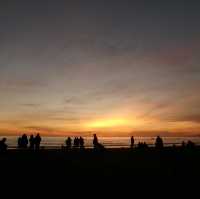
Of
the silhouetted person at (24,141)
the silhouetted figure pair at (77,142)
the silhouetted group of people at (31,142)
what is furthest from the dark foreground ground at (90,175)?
the silhouetted figure pair at (77,142)

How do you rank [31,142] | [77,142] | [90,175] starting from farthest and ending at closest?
[77,142] < [31,142] < [90,175]

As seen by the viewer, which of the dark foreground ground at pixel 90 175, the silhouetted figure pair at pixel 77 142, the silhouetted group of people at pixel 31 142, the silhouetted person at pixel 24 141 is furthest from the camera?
the silhouetted figure pair at pixel 77 142

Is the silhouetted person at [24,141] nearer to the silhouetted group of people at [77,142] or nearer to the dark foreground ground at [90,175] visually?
the silhouetted group of people at [77,142]

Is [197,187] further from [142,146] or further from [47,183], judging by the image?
[142,146]

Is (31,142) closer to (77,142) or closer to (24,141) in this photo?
(24,141)

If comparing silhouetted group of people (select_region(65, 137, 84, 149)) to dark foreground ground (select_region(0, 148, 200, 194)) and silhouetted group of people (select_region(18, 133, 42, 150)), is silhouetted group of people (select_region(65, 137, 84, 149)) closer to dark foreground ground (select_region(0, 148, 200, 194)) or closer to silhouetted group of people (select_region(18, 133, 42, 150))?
silhouetted group of people (select_region(18, 133, 42, 150))

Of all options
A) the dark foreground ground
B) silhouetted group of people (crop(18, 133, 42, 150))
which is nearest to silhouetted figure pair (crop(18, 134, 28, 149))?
silhouetted group of people (crop(18, 133, 42, 150))

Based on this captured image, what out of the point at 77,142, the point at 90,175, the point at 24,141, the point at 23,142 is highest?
the point at 77,142

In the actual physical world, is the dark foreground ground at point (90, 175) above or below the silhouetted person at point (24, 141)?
below

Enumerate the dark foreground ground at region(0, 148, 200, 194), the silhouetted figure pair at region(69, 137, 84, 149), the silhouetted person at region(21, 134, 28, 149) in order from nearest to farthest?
the dark foreground ground at region(0, 148, 200, 194), the silhouetted person at region(21, 134, 28, 149), the silhouetted figure pair at region(69, 137, 84, 149)

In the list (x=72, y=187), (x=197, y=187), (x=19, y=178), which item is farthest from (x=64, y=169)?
(x=197, y=187)

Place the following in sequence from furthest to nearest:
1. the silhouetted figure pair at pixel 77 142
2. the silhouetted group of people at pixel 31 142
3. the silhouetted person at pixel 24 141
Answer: the silhouetted figure pair at pixel 77 142 < the silhouetted group of people at pixel 31 142 < the silhouetted person at pixel 24 141

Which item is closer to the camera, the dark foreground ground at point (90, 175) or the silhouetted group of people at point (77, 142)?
the dark foreground ground at point (90, 175)

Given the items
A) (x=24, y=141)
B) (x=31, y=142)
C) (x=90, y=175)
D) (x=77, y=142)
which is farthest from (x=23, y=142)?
(x=90, y=175)
